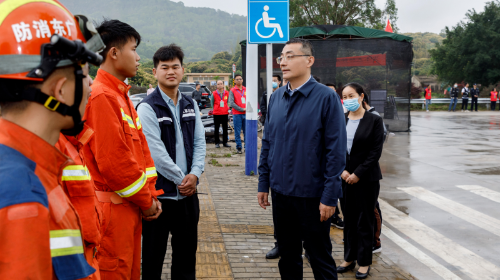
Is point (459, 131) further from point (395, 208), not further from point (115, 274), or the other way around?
point (115, 274)

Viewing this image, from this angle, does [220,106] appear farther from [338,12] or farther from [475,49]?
[475,49]

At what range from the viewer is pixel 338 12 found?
33.0m

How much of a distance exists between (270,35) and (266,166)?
14.4ft

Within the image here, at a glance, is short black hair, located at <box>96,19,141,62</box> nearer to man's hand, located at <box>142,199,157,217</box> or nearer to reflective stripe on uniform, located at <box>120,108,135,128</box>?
reflective stripe on uniform, located at <box>120,108,135,128</box>

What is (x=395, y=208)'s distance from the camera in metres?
6.71

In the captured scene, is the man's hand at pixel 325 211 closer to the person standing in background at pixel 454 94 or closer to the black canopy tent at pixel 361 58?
the black canopy tent at pixel 361 58

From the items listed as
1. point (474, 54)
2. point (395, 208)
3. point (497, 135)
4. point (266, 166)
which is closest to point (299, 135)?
point (266, 166)

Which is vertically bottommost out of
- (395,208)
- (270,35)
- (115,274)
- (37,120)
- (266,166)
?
(395,208)

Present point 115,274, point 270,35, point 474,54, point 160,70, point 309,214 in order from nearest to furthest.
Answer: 1. point 115,274
2. point 309,214
3. point 160,70
4. point 270,35
5. point 474,54

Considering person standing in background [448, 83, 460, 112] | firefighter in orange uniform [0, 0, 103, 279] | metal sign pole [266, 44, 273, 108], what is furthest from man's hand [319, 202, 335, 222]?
person standing in background [448, 83, 460, 112]

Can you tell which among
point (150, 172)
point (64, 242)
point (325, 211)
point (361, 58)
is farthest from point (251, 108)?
point (361, 58)

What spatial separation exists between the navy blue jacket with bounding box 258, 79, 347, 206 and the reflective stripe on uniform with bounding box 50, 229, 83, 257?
205 cm

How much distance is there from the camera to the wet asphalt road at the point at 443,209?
15.0 ft

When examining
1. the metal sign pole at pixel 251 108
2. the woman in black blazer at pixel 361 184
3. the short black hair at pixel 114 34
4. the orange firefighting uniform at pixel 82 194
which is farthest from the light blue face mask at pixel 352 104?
the metal sign pole at pixel 251 108
